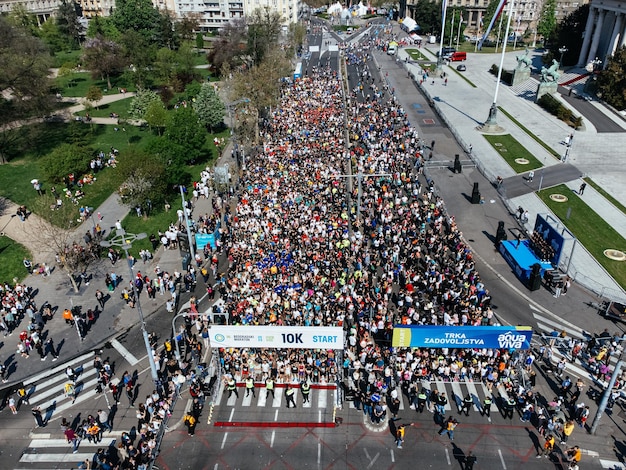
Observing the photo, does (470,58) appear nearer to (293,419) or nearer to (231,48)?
(231,48)

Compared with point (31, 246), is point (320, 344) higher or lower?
higher

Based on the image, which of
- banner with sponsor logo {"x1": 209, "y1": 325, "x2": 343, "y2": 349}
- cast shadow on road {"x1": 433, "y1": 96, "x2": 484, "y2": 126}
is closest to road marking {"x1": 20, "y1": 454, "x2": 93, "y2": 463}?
banner with sponsor logo {"x1": 209, "y1": 325, "x2": 343, "y2": 349}

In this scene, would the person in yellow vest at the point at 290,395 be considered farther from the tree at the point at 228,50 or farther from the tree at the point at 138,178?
the tree at the point at 228,50

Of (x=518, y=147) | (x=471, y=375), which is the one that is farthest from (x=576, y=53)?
(x=471, y=375)

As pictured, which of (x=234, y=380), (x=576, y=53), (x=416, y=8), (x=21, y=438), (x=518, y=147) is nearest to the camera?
(x=21, y=438)

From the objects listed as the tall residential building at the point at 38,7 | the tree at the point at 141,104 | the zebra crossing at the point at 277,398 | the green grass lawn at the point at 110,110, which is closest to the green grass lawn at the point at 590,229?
the zebra crossing at the point at 277,398

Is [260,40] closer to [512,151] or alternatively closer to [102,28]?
[102,28]

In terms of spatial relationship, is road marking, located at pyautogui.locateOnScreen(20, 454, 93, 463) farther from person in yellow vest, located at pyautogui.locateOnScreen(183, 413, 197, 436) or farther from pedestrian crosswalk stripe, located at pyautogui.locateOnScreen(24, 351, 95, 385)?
pedestrian crosswalk stripe, located at pyautogui.locateOnScreen(24, 351, 95, 385)
